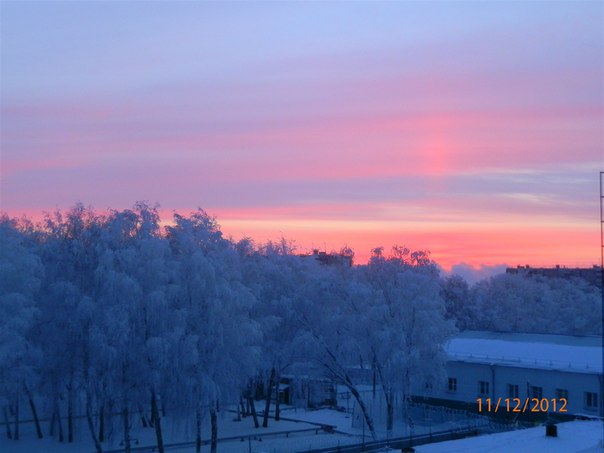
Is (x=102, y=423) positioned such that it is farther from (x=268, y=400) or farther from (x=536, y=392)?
(x=536, y=392)

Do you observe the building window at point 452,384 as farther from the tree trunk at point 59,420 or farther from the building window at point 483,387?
the tree trunk at point 59,420

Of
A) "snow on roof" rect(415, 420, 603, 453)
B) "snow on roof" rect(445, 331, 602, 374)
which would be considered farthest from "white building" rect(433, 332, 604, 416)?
"snow on roof" rect(415, 420, 603, 453)

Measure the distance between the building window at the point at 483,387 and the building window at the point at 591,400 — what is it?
18.6 feet

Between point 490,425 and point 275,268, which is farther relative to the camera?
point 275,268

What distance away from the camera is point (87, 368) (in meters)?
28.5

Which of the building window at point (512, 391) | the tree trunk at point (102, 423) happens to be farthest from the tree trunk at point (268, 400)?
the building window at point (512, 391)

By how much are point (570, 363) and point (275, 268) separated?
56.5 ft

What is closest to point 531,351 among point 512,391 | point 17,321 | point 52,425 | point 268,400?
point 512,391

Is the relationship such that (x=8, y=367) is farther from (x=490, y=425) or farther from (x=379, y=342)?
(x=490, y=425)

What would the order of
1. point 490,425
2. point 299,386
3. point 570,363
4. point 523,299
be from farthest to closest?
point 523,299 < point 299,386 < point 570,363 < point 490,425

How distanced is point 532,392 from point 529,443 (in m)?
17.0

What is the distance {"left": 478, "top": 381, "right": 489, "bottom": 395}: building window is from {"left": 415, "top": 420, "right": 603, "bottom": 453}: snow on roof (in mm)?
15503

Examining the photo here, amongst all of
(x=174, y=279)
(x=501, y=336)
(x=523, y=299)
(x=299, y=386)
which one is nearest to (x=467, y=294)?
(x=523, y=299)
